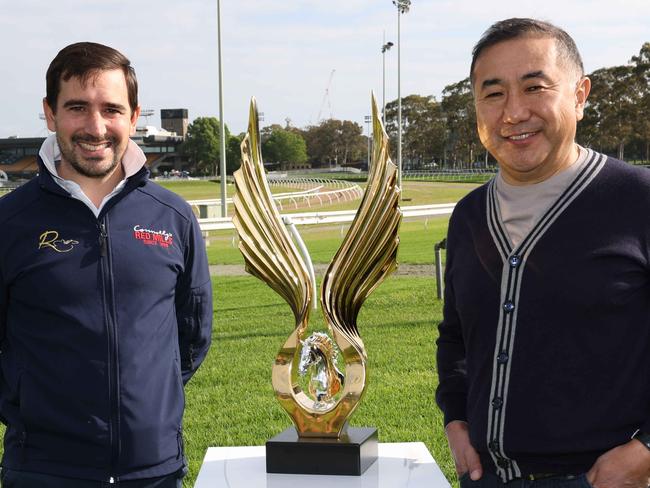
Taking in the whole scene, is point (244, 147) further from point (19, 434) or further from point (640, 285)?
point (640, 285)

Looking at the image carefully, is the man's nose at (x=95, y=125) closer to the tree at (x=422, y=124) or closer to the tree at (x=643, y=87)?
the tree at (x=643, y=87)

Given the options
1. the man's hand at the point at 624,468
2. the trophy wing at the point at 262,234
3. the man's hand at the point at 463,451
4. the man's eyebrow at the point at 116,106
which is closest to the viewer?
the man's hand at the point at 624,468

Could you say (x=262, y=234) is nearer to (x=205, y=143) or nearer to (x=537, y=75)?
(x=537, y=75)

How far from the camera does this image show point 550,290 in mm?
2275

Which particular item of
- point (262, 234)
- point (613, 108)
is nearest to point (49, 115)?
point (262, 234)

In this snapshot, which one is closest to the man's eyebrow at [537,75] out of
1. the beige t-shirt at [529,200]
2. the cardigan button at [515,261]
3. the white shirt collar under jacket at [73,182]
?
the beige t-shirt at [529,200]

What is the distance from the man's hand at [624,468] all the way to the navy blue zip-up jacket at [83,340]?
4.76 ft

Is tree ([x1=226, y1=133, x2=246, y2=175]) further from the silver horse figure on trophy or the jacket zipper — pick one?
the jacket zipper

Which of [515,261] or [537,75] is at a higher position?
[537,75]

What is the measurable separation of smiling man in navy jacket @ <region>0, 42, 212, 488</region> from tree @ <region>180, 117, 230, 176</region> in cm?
9146

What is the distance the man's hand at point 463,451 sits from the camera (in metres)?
2.50

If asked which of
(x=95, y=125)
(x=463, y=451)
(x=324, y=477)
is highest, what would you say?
(x=95, y=125)

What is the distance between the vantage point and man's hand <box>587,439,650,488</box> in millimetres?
2188

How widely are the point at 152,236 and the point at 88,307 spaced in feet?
1.12
